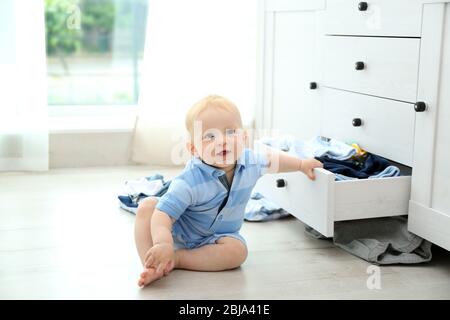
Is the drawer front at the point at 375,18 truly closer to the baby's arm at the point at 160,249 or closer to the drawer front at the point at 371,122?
the drawer front at the point at 371,122

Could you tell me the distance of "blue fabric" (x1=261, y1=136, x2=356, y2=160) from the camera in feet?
5.68

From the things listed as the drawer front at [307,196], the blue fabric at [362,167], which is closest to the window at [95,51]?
the drawer front at [307,196]

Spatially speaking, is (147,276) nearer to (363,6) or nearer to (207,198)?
(207,198)

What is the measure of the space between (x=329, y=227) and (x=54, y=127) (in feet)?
4.37

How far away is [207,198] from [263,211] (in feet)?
1.52

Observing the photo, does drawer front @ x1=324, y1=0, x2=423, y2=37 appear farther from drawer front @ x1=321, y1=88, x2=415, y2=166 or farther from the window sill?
the window sill

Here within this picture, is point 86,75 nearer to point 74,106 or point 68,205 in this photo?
point 74,106

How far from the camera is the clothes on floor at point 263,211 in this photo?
1904 millimetres

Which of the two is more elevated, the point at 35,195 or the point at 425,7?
the point at 425,7

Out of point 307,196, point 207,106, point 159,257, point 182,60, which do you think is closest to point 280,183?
point 307,196

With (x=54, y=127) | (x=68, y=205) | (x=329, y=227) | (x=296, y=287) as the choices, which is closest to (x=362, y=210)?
(x=329, y=227)

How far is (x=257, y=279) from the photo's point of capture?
4.79 feet

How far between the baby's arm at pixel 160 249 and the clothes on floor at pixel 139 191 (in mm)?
531

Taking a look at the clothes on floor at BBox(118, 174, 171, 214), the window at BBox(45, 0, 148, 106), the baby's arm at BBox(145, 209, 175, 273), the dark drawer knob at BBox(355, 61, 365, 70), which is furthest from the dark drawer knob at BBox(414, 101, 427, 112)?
the window at BBox(45, 0, 148, 106)
